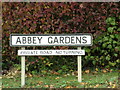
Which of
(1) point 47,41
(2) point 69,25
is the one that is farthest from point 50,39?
(2) point 69,25

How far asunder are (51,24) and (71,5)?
0.78m

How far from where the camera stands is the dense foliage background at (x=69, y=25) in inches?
319

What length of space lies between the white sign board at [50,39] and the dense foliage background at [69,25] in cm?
108

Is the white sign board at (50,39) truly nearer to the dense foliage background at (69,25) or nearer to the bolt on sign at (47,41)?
the bolt on sign at (47,41)

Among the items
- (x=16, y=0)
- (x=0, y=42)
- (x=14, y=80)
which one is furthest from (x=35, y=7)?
(x=14, y=80)

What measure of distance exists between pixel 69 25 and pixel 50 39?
1.33 m

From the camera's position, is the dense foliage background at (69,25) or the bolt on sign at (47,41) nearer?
the bolt on sign at (47,41)

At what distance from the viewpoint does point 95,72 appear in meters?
8.30

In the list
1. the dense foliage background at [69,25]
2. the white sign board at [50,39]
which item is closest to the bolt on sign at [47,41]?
the white sign board at [50,39]

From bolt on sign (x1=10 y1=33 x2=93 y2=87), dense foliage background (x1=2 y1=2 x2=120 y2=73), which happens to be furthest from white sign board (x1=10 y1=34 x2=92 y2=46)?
dense foliage background (x1=2 y1=2 x2=120 y2=73)

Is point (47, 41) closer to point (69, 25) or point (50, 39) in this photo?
point (50, 39)

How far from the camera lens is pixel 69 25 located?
821 cm

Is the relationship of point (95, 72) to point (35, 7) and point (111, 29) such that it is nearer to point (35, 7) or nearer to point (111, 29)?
point (111, 29)

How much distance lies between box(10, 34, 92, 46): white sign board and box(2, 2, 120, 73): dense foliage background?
1.08 meters
